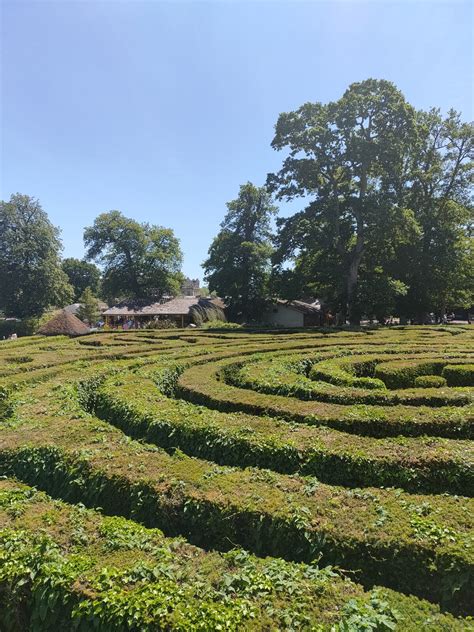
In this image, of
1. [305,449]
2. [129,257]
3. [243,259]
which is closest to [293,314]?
[243,259]

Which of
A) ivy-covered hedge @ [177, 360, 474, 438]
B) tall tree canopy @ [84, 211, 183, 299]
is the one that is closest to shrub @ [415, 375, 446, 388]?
ivy-covered hedge @ [177, 360, 474, 438]

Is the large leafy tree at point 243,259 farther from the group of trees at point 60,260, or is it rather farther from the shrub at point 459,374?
the shrub at point 459,374

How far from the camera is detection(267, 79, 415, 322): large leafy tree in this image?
37.9m

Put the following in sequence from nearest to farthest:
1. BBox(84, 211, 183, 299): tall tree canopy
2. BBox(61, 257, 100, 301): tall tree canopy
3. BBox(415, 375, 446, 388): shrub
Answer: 1. BBox(415, 375, 446, 388): shrub
2. BBox(84, 211, 183, 299): tall tree canopy
3. BBox(61, 257, 100, 301): tall tree canopy

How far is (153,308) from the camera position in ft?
195

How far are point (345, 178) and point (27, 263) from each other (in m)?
45.5

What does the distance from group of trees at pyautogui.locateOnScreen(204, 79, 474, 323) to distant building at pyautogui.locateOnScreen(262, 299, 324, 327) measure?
9.37 m

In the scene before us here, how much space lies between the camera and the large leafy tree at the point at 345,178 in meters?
37.9

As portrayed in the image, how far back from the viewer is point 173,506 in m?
6.60

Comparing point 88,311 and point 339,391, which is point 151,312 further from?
point 339,391

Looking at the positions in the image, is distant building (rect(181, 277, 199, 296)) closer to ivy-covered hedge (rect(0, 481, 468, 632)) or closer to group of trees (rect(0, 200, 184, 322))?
group of trees (rect(0, 200, 184, 322))

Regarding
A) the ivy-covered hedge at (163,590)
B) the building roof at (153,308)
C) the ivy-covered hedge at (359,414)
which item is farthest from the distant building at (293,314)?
the ivy-covered hedge at (163,590)

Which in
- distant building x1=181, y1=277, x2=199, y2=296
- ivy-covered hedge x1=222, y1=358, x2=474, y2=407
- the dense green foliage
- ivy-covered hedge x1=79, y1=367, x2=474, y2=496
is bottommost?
ivy-covered hedge x1=79, y1=367, x2=474, y2=496

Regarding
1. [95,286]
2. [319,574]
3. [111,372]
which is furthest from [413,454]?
[95,286]
